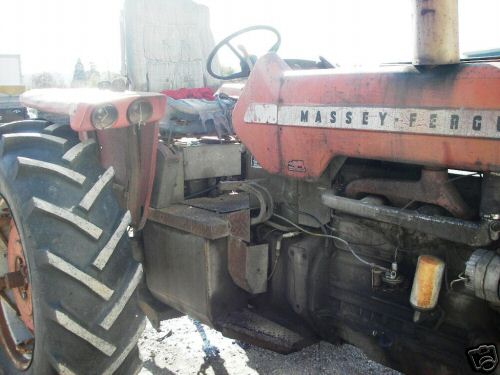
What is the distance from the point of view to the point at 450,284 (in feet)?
5.36

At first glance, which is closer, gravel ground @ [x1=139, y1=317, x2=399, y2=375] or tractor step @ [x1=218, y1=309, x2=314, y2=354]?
tractor step @ [x1=218, y1=309, x2=314, y2=354]

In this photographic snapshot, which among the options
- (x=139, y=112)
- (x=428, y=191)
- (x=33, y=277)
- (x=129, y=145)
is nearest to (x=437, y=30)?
(x=428, y=191)

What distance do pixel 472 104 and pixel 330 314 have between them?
3.23ft

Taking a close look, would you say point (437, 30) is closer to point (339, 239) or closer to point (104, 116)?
point (339, 239)

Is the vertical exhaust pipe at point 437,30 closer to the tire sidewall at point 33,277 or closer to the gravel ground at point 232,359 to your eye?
the tire sidewall at point 33,277

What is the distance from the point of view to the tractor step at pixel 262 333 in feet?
6.63

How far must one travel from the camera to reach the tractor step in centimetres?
202

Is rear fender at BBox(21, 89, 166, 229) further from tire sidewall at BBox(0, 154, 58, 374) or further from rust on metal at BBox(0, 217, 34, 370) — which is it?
rust on metal at BBox(0, 217, 34, 370)

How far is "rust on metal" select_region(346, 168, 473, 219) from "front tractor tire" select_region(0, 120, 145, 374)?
942 mm

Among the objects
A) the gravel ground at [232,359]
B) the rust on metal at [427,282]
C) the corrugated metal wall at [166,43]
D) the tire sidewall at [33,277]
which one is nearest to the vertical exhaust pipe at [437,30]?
the rust on metal at [427,282]

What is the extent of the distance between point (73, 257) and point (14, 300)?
2.64 feet

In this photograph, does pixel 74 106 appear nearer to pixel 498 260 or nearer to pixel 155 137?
pixel 155 137

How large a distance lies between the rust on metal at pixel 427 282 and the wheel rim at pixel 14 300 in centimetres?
148

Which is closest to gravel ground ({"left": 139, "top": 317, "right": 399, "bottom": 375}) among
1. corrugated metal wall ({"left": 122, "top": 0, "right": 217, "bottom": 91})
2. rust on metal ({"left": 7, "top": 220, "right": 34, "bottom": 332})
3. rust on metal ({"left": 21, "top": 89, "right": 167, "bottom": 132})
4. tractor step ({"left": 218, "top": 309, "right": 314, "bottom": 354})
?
tractor step ({"left": 218, "top": 309, "right": 314, "bottom": 354})
